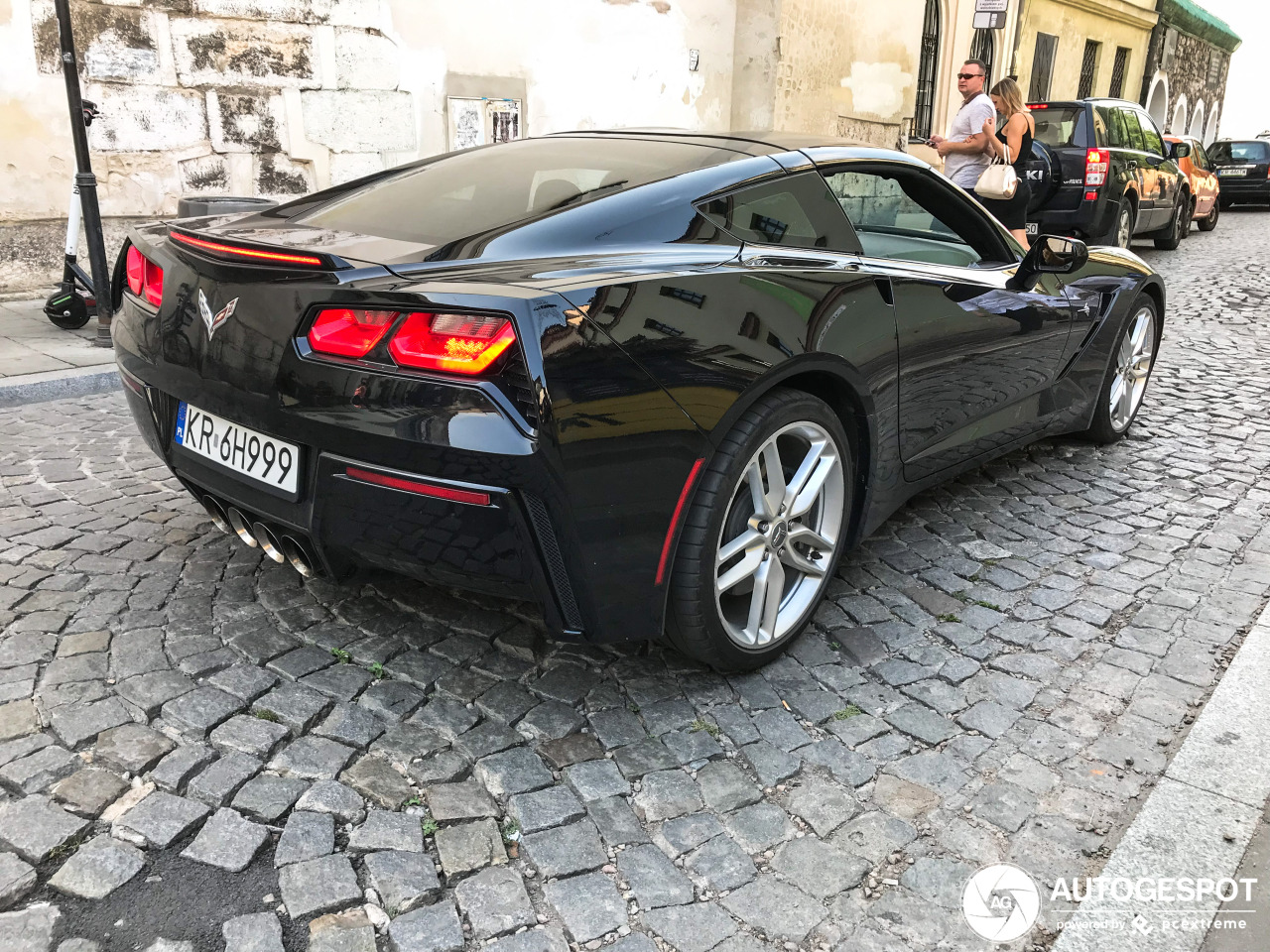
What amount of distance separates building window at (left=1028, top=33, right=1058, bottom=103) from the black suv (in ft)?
36.5

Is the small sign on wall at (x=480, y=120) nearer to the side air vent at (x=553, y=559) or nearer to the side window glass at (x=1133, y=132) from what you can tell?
the side window glass at (x=1133, y=132)

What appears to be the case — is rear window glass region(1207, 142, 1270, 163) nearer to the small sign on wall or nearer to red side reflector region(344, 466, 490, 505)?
the small sign on wall

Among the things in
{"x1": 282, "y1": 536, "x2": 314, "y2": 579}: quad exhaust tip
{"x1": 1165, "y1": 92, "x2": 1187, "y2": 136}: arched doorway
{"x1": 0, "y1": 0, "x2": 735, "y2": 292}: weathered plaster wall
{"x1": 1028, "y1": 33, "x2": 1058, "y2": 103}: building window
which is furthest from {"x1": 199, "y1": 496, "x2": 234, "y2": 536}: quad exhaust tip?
{"x1": 1165, "y1": 92, "x2": 1187, "y2": 136}: arched doorway

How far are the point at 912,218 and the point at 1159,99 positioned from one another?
30999mm

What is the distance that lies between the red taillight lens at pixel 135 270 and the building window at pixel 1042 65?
23.0m

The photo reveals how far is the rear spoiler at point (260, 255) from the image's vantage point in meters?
2.20

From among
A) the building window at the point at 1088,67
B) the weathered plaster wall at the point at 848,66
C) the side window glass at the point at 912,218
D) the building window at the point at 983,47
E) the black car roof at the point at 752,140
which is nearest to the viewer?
the black car roof at the point at 752,140

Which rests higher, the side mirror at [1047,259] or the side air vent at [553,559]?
the side mirror at [1047,259]

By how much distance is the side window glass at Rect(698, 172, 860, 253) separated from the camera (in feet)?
8.82

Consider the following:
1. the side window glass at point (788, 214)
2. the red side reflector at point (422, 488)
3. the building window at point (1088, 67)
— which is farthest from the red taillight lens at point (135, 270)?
the building window at point (1088, 67)

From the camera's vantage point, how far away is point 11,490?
387cm

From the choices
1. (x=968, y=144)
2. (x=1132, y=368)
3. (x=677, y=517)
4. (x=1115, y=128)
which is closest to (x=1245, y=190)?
(x=1115, y=128)

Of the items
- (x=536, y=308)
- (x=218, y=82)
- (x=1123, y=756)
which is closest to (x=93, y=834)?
(x=536, y=308)

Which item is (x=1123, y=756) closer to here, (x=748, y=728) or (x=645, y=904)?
(x=748, y=728)
